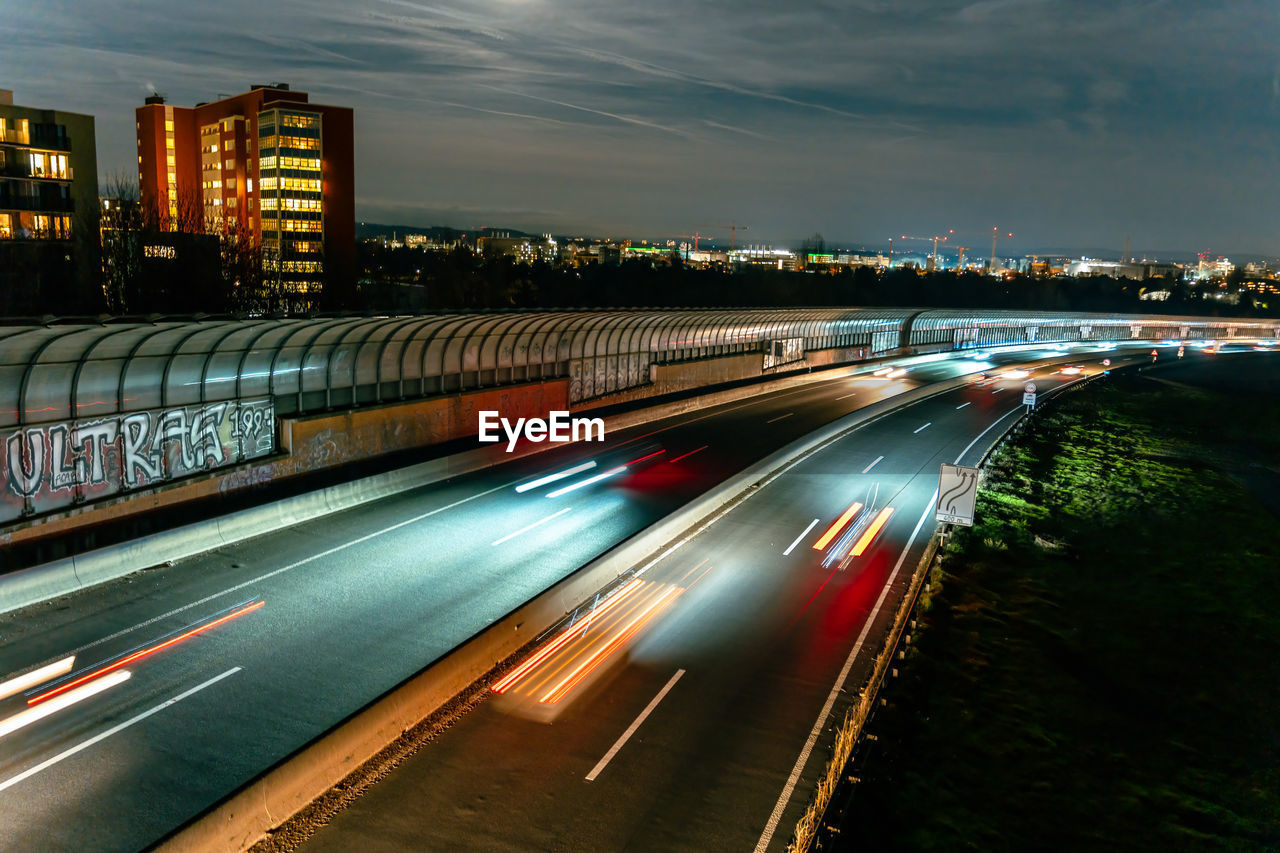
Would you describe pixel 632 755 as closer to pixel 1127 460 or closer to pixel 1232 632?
pixel 1232 632

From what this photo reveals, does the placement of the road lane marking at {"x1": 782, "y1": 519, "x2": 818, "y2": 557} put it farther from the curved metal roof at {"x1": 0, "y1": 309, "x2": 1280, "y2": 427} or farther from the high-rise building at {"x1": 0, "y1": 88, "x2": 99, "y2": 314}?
the high-rise building at {"x1": 0, "y1": 88, "x2": 99, "y2": 314}

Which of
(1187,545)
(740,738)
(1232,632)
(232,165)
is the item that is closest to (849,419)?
(1187,545)

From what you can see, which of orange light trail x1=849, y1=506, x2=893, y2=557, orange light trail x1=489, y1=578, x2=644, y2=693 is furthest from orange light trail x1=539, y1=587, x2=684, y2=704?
orange light trail x1=849, y1=506, x2=893, y2=557

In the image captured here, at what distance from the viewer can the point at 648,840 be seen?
342 inches

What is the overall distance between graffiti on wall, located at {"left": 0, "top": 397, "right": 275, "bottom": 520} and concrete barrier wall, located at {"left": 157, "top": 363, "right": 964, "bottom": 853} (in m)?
11.6

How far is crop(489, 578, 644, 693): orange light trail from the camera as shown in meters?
12.1

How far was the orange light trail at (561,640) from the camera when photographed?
39.6 feet

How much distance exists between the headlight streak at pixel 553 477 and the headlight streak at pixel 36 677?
12.5 metres

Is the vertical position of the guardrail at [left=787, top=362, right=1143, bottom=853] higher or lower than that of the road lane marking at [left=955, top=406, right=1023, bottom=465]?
lower

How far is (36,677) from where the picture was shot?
1170cm

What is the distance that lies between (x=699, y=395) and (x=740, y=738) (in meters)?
30.8

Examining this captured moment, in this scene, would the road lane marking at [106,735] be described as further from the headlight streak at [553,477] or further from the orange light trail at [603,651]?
the headlight streak at [553,477]

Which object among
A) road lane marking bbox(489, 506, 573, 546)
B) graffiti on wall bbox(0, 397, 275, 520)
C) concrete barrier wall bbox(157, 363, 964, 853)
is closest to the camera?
concrete barrier wall bbox(157, 363, 964, 853)

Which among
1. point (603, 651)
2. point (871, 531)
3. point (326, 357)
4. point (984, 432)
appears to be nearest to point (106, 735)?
point (603, 651)
